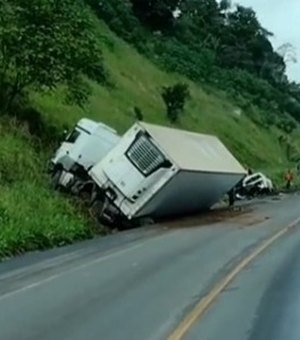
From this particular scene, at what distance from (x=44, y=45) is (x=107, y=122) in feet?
41.4

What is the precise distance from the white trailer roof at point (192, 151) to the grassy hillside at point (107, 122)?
353cm

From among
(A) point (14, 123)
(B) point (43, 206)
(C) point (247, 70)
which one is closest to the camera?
(B) point (43, 206)

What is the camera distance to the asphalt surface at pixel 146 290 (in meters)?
10.9

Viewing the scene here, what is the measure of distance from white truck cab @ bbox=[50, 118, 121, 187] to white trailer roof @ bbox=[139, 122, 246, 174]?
166cm

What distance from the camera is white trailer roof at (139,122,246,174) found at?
28406mm

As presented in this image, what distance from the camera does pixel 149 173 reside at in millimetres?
27516

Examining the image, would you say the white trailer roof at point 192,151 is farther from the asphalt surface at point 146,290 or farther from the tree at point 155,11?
the tree at point 155,11

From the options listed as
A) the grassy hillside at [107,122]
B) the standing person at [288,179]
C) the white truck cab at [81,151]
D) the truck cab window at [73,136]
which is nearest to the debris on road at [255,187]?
the grassy hillside at [107,122]

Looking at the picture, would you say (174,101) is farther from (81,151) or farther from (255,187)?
(81,151)

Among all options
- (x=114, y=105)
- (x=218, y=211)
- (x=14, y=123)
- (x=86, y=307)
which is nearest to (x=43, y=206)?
(x=14, y=123)

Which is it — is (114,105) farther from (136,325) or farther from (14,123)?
(136,325)

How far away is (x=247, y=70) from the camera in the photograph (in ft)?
343

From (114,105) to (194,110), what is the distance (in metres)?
21.0

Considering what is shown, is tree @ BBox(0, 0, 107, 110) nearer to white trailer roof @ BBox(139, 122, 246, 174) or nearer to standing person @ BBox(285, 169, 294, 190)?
white trailer roof @ BBox(139, 122, 246, 174)
